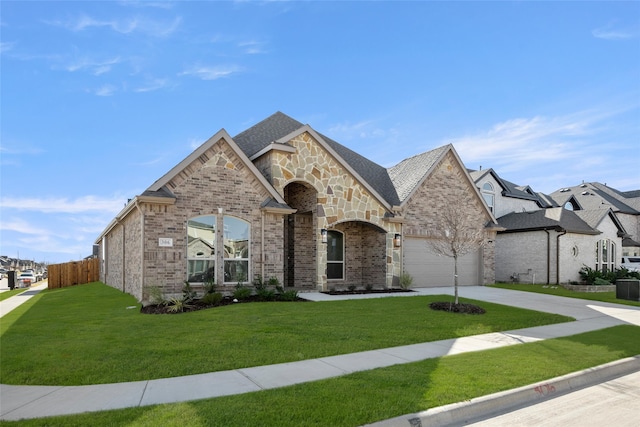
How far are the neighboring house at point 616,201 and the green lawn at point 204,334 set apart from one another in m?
34.1

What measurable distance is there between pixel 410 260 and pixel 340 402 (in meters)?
16.3

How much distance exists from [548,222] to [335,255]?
13.2 meters

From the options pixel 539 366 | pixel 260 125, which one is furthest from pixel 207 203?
pixel 539 366

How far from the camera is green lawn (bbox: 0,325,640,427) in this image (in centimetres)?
491

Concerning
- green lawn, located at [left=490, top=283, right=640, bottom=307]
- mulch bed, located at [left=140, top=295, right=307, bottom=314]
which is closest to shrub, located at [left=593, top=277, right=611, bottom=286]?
green lawn, located at [left=490, top=283, right=640, bottom=307]

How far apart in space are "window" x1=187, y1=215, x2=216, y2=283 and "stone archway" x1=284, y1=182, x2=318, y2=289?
463 cm

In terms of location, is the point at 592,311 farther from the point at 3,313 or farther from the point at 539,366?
the point at 3,313

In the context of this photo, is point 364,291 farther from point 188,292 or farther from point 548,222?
point 548,222

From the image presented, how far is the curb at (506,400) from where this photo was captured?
17.3 feet

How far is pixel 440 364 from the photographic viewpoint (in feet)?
24.8

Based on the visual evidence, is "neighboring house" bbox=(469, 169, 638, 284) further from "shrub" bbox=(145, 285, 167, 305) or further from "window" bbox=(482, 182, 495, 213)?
"shrub" bbox=(145, 285, 167, 305)

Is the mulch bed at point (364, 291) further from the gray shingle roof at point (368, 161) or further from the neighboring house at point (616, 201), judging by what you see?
the neighboring house at point (616, 201)

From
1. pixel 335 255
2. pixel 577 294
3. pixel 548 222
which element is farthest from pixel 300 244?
pixel 548 222

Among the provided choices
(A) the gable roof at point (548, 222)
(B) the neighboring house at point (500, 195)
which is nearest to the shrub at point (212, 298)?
(A) the gable roof at point (548, 222)
